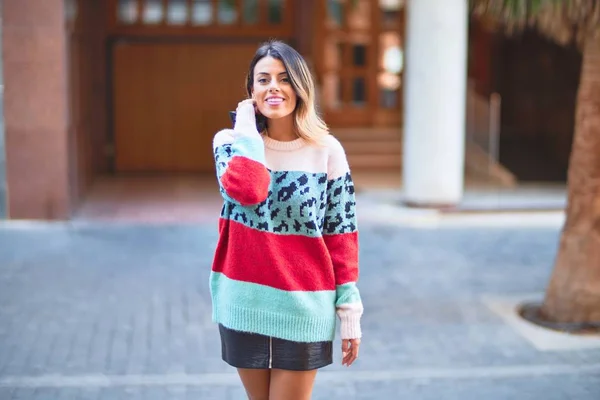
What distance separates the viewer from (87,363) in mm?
5836

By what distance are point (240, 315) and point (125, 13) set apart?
1328cm

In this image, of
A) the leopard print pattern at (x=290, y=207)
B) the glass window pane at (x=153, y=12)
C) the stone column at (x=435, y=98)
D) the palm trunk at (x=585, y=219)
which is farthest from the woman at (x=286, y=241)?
the glass window pane at (x=153, y=12)

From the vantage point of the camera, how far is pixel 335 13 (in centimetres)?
1645

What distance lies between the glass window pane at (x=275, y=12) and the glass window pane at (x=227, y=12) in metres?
0.64

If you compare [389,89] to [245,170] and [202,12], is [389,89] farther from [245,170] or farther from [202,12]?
[245,170]

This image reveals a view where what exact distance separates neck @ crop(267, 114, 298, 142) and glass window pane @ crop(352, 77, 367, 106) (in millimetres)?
13499

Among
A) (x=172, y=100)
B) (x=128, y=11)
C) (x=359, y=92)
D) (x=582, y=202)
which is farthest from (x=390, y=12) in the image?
(x=582, y=202)

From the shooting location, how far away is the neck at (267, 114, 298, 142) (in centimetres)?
337

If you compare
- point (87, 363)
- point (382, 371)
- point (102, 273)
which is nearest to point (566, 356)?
point (382, 371)

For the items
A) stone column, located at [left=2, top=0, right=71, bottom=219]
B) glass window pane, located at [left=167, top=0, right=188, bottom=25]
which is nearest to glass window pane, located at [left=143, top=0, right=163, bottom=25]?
glass window pane, located at [left=167, top=0, right=188, bottom=25]

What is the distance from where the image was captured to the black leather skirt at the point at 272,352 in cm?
331

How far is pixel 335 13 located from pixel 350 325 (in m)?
13.6

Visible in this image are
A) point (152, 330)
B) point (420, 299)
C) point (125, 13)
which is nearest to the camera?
point (152, 330)

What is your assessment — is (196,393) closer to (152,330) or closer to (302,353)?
(152,330)
